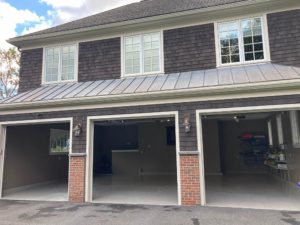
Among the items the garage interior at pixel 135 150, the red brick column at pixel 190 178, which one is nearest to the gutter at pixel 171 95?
the red brick column at pixel 190 178

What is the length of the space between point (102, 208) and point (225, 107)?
4.25 metres

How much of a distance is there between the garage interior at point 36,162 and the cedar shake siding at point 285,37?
8.14 meters

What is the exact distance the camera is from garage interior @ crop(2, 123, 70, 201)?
28.5 feet

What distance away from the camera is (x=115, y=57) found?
30.2 ft

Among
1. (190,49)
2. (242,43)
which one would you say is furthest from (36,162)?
(242,43)

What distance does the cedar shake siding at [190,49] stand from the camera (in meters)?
8.34

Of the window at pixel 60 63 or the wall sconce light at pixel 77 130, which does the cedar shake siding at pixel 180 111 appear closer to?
the wall sconce light at pixel 77 130

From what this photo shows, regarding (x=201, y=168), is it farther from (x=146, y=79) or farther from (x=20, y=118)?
(x=20, y=118)

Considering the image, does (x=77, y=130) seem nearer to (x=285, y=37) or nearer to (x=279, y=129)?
(x=285, y=37)

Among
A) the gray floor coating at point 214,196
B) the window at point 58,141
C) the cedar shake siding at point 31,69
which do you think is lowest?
the gray floor coating at point 214,196

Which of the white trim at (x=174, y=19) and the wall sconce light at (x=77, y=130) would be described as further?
the white trim at (x=174, y=19)

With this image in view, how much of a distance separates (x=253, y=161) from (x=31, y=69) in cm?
1227

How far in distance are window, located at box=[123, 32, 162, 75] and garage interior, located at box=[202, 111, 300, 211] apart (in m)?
3.33

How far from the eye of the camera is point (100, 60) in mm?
9320
